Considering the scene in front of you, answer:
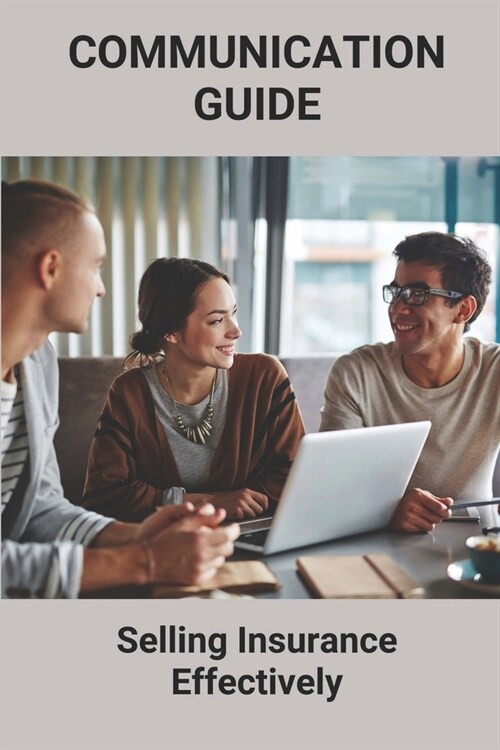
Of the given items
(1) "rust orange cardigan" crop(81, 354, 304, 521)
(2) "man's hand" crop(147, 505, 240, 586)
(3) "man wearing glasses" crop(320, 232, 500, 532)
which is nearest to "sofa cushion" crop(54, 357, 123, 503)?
(1) "rust orange cardigan" crop(81, 354, 304, 521)

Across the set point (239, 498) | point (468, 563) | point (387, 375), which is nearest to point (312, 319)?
point (387, 375)

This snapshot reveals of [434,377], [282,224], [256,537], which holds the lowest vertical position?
[256,537]

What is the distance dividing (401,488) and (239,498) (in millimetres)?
310

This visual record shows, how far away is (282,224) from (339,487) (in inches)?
103

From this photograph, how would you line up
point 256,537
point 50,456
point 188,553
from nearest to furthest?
point 188,553 → point 256,537 → point 50,456

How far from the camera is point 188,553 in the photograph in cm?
99

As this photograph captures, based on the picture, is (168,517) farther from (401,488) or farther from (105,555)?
(401,488)

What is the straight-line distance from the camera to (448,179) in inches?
148

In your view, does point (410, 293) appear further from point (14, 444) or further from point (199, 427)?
point (14, 444)

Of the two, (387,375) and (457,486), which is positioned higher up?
(387,375)

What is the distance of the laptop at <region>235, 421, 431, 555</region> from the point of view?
3.59 ft

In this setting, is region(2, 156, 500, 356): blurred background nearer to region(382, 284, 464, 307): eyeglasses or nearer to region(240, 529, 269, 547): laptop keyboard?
region(382, 284, 464, 307): eyeglasses

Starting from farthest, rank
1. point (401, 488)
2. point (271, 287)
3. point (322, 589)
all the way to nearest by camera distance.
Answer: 1. point (271, 287)
2. point (401, 488)
3. point (322, 589)

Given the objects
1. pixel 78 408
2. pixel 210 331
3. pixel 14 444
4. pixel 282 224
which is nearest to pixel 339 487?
pixel 14 444
